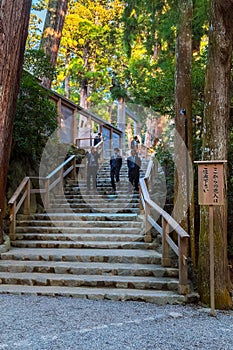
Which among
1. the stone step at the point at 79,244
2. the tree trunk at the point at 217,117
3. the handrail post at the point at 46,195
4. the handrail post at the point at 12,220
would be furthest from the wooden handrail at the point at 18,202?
the tree trunk at the point at 217,117

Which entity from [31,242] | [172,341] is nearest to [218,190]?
[172,341]

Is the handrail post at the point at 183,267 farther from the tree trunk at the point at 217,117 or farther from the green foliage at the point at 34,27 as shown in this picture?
the green foliage at the point at 34,27

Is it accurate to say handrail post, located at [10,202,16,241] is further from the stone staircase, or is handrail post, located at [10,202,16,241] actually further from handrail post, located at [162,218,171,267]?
handrail post, located at [162,218,171,267]

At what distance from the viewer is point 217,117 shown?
16.4ft

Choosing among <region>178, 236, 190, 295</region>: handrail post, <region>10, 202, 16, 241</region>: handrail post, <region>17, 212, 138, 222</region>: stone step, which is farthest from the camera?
<region>17, 212, 138, 222</region>: stone step

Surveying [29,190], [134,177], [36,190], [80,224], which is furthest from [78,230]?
[134,177]

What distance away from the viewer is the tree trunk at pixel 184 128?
6.63 metres

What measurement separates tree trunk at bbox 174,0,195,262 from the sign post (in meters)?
1.92

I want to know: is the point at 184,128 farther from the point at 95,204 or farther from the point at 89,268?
the point at 95,204

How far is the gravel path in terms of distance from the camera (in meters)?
3.27

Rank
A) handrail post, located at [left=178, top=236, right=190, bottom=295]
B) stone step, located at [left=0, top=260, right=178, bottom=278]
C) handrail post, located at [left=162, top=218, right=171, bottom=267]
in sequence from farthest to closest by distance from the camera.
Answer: handrail post, located at [left=162, top=218, right=171, bottom=267] < stone step, located at [left=0, top=260, right=178, bottom=278] < handrail post, located at [left=178, top=236, right=190, bottom=295]

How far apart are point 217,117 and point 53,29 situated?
1015cm

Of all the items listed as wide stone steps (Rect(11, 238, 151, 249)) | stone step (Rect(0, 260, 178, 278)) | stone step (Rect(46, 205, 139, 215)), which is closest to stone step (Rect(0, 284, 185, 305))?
stone step (Rect(0, 260, 178, 278))

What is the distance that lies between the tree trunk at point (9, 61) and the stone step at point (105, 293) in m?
2.12
